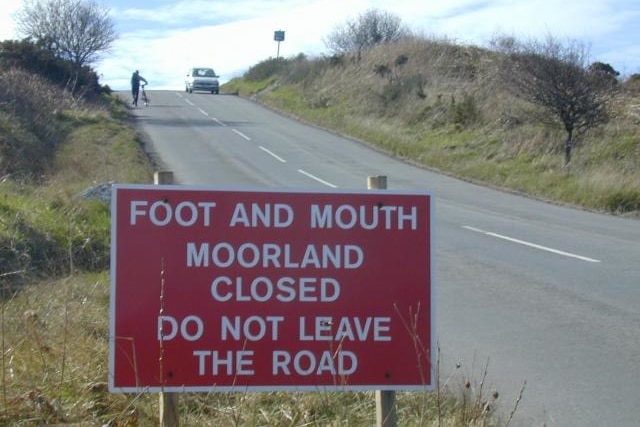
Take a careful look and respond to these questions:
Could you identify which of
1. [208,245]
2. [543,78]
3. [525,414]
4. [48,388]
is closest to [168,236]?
[208,245]

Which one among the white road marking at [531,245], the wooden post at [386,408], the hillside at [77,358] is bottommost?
the white road marking at [531,245]

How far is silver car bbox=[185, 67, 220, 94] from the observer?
202 feet

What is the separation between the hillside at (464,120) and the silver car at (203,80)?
15.2 ft

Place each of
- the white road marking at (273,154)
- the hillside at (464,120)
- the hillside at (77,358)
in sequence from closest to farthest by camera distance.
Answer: the hillside at (77,358), the hillside at (464,120), the white road marking at (273,154)

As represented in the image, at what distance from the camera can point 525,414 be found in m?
5.82

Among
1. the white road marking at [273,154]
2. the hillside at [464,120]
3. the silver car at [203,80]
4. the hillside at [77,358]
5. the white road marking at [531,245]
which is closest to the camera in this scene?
the hillside at [77,358]

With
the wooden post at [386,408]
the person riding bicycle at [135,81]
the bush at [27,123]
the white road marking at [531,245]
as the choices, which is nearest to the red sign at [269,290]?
the wooden post at [386,408]

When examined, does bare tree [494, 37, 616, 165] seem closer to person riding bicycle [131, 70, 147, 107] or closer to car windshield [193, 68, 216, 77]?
person riding bicycle [131, 70, 147, 107]

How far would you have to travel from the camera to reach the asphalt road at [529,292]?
6375 mm

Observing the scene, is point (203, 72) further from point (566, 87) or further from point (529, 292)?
point (529, 292)

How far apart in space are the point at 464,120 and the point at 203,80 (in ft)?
102

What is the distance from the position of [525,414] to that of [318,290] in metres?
2.40

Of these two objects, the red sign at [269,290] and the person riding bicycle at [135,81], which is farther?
the person riding bicycle at [135,81]

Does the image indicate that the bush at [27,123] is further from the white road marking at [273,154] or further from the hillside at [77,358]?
the white road marking at [273,154]
